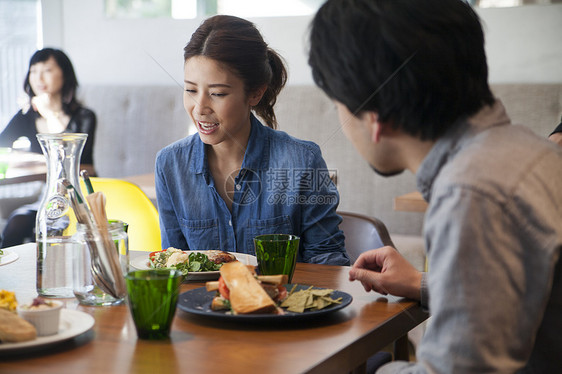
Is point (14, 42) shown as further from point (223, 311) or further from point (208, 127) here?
point (223, 311)

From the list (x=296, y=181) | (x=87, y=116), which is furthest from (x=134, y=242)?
(x=87, y=116)

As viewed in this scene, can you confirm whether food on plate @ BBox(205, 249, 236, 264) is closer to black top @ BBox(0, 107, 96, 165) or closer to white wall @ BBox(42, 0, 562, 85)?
white wall @ BBox(42, 0, 562, 85)

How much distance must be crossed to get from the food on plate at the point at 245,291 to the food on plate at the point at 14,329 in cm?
22

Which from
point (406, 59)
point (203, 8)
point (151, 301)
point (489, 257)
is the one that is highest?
point (203, 8)

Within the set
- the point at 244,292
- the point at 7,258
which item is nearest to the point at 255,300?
the point at 244,292

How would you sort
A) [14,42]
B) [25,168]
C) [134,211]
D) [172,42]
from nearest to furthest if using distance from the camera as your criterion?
[134,211] → [25,168] → [172,42] → [14,42]

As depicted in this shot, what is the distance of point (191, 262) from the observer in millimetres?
1044

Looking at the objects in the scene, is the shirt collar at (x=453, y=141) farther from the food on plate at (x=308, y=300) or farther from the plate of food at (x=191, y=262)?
the plate of food at (x=191, y=262)

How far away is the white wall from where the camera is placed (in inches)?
107

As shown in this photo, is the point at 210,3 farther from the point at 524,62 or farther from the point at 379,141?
the point at 379,141

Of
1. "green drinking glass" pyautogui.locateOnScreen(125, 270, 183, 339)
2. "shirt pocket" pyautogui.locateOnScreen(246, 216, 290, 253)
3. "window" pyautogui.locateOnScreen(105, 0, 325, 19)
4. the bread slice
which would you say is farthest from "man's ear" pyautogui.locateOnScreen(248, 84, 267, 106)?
"window" pyautogui.locateOnScreen(105, 0, 325, 19)

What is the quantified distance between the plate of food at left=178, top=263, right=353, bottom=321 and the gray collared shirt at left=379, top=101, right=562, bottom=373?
0.23 m

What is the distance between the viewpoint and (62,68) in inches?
128

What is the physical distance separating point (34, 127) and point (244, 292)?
2.75 metres
